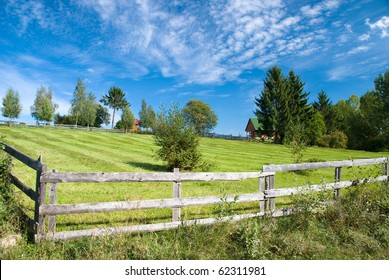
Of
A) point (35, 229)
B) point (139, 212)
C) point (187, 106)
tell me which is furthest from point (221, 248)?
point (187, 106)

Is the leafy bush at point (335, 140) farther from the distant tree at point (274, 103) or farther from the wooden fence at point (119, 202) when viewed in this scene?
the wooden fence at point (119, 202)

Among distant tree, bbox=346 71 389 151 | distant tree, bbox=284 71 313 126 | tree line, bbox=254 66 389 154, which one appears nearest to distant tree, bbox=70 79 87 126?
tree line, bbox=254 66 389 154

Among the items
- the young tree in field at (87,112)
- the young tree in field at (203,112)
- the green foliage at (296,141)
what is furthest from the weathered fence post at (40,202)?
the young tree in field at (203,112)

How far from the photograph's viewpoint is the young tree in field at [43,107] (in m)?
56.7

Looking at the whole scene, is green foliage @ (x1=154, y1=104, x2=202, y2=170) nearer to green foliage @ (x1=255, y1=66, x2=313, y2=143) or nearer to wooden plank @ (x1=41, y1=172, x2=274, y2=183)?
wooden plank @ (x1=41, y1=172, x2=274, y2=183)

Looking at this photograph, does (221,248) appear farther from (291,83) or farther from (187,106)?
(187,106)

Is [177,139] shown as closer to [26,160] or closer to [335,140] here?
[26,160]

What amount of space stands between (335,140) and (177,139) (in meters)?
49.7

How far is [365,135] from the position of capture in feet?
176

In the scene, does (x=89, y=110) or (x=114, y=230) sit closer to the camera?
(x=114, y=230)

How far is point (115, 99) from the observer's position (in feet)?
278

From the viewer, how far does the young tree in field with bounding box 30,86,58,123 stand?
56.7 metres

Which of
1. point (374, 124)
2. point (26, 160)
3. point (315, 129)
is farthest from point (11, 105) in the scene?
point (374, 124)

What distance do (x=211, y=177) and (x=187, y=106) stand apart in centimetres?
8859
